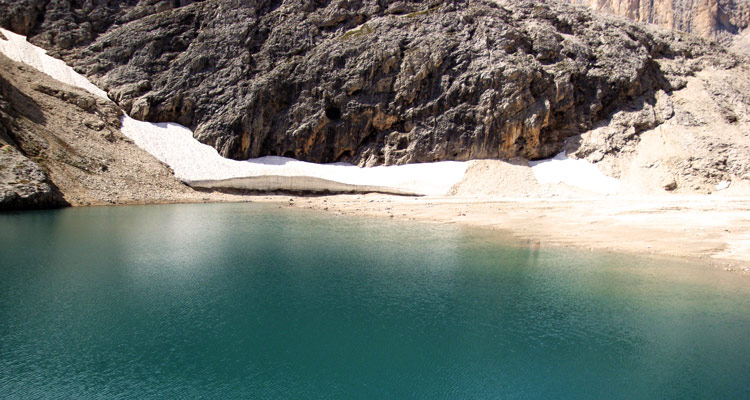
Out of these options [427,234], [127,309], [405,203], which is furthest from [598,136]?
[127,309]

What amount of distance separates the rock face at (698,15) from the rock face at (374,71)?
181ft

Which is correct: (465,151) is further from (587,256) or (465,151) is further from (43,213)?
(43,213)

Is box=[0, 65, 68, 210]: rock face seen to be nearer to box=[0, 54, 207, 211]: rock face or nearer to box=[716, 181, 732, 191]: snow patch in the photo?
box=[0, 54, 207, 211]: rock face

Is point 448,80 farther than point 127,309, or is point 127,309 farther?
point 448,80

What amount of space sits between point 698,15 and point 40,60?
408ft

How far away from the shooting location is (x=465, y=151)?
49812 millimetres

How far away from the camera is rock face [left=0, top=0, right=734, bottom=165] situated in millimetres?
49719

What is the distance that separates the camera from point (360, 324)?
1052 cm

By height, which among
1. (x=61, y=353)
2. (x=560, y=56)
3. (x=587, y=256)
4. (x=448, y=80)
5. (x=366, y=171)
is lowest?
(x=61, y=353)

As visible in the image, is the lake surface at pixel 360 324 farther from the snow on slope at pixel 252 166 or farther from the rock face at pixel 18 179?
the snow on slope at pixel 252 166

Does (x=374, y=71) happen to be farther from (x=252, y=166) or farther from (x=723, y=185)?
(x=723, y=185)

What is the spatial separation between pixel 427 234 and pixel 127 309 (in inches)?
631

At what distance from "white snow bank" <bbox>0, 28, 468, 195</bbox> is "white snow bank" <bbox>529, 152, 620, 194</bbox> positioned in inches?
323

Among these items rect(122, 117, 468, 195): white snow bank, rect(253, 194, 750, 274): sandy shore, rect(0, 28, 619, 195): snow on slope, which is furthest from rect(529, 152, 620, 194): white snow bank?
rect(253, 194, 750, 274): sandy shore
